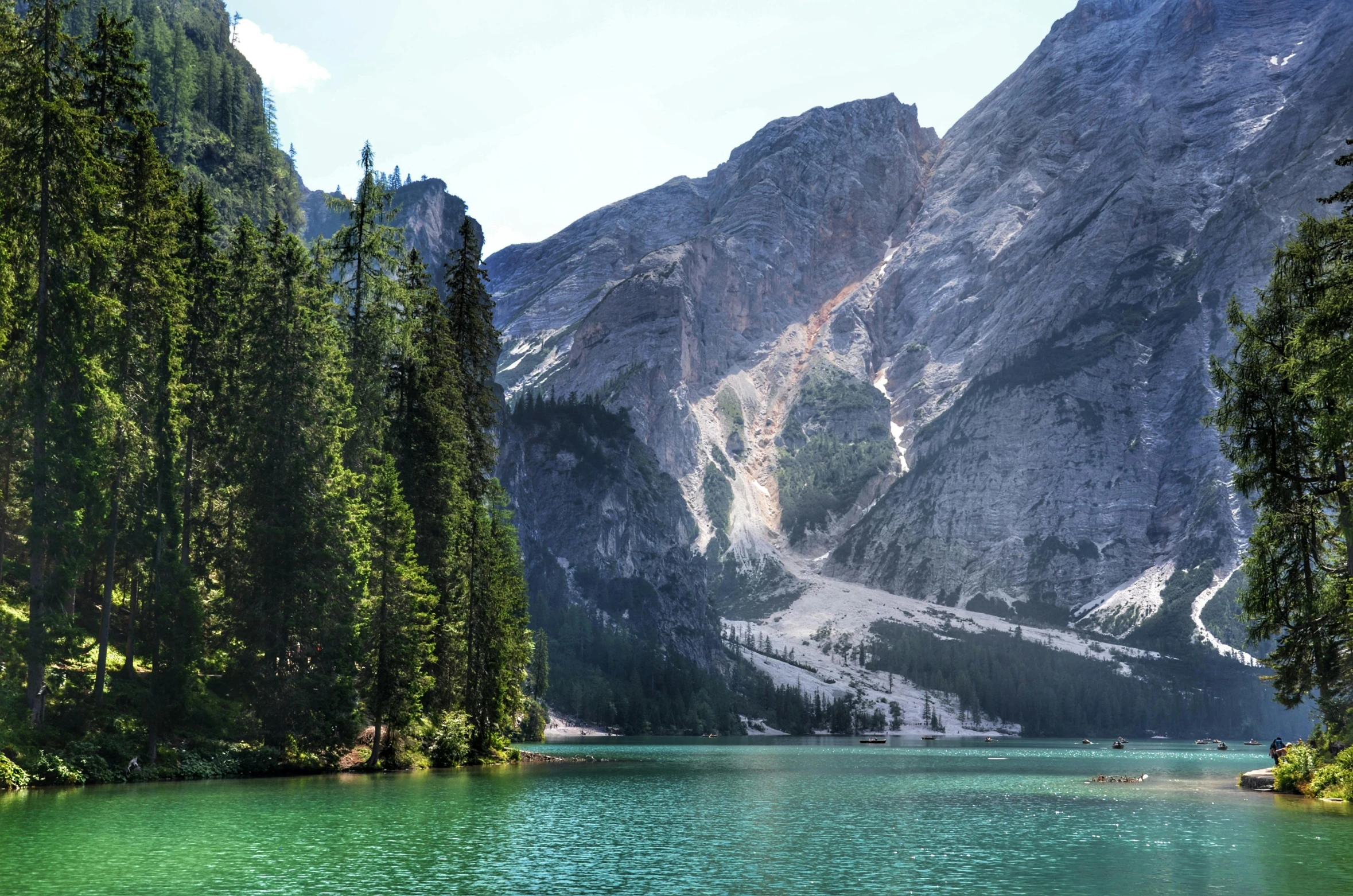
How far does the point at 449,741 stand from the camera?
59062mm

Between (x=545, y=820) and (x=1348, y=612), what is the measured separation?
29020 mm

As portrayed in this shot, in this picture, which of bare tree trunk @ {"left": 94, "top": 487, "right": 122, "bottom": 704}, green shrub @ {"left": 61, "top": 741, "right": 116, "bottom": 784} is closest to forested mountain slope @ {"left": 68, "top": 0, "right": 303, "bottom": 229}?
bare tree trunk @ {"left": 94, "top": 487, "right": 122, "bottom": 704}

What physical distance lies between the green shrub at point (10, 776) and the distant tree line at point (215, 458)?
81 cm

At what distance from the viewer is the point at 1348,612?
121 ft

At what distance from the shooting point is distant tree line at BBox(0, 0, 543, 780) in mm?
39594

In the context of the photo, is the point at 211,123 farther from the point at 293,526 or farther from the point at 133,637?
the point at 133,637

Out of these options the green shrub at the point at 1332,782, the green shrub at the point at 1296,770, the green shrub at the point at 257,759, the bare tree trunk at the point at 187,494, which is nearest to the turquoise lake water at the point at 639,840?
the green shrub at the point at 1332,782

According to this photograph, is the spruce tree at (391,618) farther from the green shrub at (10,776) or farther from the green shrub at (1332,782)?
the green shrub at (1332,782)

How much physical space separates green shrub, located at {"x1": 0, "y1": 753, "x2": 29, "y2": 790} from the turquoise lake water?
Answer: 81 cm

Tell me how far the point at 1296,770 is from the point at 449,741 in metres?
42.5

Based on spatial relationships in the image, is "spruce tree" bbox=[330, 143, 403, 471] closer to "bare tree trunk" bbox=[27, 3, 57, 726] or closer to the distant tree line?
the distant tree line

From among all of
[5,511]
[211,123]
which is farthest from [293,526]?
[211,123]

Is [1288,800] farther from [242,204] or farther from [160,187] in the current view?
[242,204]

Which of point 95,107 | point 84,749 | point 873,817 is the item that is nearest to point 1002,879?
point 873,817
